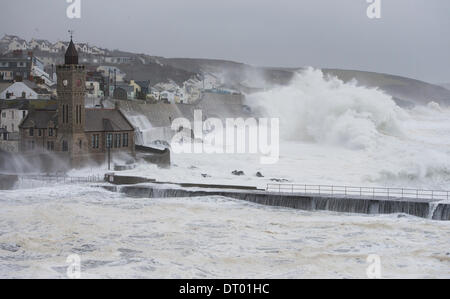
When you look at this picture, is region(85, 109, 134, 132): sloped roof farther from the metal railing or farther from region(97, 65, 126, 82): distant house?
region(97, 65, 126, 82): distant house

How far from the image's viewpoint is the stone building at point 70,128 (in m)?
34.3

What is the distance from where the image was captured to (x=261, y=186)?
100ft

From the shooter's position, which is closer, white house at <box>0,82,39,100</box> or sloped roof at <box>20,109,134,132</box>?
sloped roof at <box>20,109,134,132</box>

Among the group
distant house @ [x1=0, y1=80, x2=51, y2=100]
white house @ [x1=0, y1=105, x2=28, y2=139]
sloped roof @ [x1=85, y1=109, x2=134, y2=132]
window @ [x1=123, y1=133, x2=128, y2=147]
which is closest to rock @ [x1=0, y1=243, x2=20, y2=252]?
sloped roof @ [x1=85, y1=109, x2=134, y2=132]

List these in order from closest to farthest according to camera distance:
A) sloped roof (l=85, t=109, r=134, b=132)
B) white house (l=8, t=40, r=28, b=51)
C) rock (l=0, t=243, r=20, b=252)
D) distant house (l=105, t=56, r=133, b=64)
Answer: rock (l=0, t=243, r=20, b=252)
sloped roof (l=85, t=109, r=134, b=132)
white house (l=8, t=40, r=28, b=51)
distant house (l=105, t=56, r=133, b=64)

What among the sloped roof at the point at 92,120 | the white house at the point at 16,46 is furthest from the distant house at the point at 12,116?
the white house at the point at 16,46

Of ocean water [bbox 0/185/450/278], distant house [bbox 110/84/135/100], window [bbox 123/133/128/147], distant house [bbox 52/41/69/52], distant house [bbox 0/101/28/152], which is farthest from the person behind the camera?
distant house [bbox 52/41/69/52]

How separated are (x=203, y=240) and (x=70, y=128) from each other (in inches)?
603

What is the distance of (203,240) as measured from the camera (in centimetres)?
2123

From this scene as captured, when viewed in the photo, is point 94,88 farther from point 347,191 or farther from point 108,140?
point 347,191

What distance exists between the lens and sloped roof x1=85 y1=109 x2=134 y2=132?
35688mm

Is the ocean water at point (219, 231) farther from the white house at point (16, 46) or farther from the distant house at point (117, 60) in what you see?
the distant house at point (117, 60)
